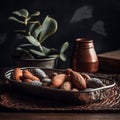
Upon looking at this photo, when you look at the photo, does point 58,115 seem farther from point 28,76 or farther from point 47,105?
point 28,76

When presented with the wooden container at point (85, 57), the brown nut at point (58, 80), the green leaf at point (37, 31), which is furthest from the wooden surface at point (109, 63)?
Result: the brown nut at point (58, 80)

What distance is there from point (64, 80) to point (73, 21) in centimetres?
57

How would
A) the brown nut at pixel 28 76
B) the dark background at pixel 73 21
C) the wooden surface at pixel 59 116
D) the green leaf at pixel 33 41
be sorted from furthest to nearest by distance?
the dark background at pixel 73 21
the green leaf at pixel 33 41
the brown nut at pixel 28 76
the wooden surface at pixel 59 116

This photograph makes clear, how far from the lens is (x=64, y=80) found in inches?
36.3

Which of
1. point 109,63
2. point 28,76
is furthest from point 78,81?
point 109,63

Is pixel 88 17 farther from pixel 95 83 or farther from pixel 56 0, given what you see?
pixel 95 83

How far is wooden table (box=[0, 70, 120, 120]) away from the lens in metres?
0.80

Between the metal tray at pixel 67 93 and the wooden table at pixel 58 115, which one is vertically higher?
the metal tray at pixel 67 93

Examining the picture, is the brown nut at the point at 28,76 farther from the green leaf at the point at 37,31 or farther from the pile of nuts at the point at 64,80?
the green leaf at the point at 37,31

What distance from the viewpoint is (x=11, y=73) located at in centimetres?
100

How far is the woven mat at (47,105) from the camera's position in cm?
83

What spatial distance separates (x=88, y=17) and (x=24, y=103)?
690 millimetres

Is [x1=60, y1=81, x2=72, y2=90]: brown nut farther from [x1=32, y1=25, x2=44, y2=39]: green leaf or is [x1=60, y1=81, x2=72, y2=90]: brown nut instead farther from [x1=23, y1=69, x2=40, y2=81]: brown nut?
[x1=32, y1=25, x2=44, y2=39]: green leaf

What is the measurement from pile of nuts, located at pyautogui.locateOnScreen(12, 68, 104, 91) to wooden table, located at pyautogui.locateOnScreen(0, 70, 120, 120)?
0.08 m
